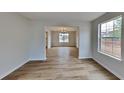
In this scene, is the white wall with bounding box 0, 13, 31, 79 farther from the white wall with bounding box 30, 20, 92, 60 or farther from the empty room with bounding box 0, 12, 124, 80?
the white wall with bounding box 30, 20, 92, 60

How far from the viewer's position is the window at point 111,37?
443 cm

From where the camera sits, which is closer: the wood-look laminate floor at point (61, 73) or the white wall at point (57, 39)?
the wood-look laminate floor at point (61, 73)

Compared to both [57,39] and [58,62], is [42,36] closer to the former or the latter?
[58,62]

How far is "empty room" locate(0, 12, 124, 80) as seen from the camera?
422cm

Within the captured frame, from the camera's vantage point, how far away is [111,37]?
17.0 feet

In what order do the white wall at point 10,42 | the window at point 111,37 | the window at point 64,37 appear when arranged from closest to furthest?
1. the white wall at point 10,42
2. the window at point 111,37
3. the window at point 64,37

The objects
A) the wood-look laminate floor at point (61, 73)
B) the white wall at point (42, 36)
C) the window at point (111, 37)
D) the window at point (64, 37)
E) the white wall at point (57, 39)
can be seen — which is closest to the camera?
the wood-look laminate floor at point (61, 73)

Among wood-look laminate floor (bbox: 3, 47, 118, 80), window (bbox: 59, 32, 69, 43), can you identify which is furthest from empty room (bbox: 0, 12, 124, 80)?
window (bbox: 59, 32, 69, 43)

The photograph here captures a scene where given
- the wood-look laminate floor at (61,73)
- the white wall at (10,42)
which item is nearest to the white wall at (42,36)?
the white wall at (10,42)

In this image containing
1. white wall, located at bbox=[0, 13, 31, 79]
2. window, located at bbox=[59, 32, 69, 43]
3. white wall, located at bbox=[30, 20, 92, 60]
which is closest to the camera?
white wall, located at bbox=[0, 13, 31, 79]

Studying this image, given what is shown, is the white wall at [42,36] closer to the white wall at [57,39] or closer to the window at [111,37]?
the window at [111,37]
